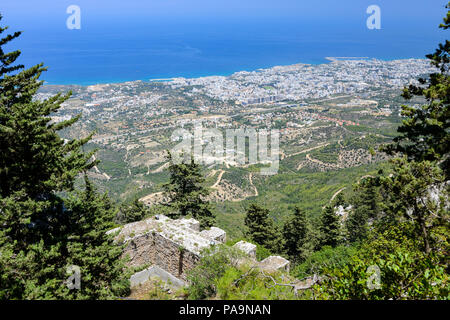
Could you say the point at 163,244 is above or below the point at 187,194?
above

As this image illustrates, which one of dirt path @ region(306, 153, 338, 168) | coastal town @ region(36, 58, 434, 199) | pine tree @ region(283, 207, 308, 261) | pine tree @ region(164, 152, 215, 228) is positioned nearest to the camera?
pine tree @ region(164, 152, 215, 228)

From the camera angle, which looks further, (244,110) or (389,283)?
(244,110)

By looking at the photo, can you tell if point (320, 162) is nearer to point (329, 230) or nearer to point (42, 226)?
point (329, 230)

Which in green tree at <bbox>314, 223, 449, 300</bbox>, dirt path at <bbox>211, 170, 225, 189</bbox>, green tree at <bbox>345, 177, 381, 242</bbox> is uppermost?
green tree at <bbox>314, 223, 449, 300</bbox>

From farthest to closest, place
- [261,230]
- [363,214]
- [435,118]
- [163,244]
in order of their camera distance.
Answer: [363,214] → [261,230] → [435,118] → [163,244]

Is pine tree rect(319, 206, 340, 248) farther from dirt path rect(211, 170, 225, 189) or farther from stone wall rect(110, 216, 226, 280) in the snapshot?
dirt path rect(211, 170, 225, 189)

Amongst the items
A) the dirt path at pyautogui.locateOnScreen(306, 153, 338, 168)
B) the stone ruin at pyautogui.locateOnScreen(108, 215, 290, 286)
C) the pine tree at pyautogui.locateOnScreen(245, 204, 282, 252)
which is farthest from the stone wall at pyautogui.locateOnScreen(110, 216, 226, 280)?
the dirt path at pyautogui.locateOnScreen(306, 153, 338, 168)

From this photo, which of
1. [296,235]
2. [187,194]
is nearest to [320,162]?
[296,235]
